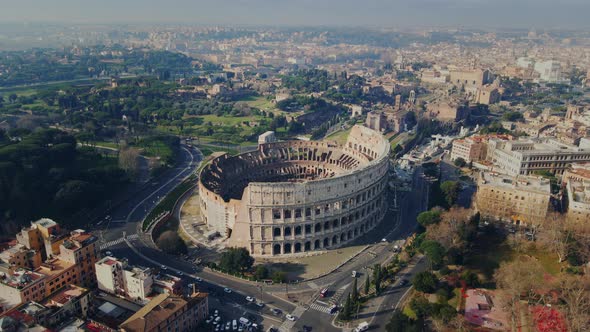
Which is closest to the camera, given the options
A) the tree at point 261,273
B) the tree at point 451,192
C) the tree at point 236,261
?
the tree at point 261,273

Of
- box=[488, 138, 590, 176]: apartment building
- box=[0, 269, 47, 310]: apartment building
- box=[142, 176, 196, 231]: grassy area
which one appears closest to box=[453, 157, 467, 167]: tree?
box=[488, 138, 590, 176]: apartment building

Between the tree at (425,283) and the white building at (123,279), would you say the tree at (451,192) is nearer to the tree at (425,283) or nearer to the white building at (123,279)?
the tree at (425,283)

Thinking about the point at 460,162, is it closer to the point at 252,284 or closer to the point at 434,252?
the point at 434,252

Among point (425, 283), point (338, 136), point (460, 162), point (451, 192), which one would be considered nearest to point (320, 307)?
point (425, 283)

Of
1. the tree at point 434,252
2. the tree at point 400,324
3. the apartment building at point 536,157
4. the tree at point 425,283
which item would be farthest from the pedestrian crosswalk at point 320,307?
the apartment building at point 536,157

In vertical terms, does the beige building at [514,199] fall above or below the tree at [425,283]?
above

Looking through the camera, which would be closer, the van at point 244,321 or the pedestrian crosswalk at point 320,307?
the van at point 244,321

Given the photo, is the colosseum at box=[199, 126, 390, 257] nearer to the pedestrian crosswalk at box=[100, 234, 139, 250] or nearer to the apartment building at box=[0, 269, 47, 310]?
the pedestrian crosswalk at box=[100, 234, 139, 250]
